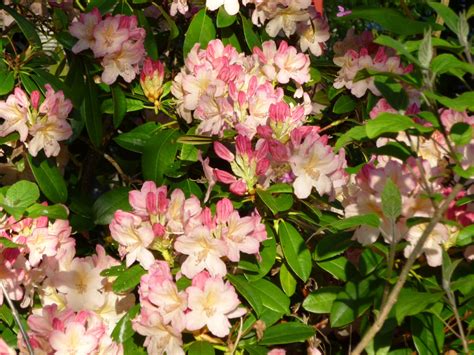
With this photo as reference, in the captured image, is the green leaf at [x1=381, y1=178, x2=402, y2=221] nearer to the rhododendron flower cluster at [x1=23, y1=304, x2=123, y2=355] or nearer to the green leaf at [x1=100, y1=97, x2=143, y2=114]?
the rhododendron flower cluster at [x1=23, y1=304, x2=123, y2=355]

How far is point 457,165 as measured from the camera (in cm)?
132

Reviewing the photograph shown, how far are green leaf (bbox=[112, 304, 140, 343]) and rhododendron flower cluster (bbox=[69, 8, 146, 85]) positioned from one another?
57cm

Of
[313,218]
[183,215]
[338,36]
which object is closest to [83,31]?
[183,215]

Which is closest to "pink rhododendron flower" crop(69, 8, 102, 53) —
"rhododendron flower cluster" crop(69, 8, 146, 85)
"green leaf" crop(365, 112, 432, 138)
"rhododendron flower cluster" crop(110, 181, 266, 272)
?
"rhododendron flower cluster" crop(69, 8, 146, 85)

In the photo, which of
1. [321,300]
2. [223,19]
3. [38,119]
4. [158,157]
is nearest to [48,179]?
[38,119]

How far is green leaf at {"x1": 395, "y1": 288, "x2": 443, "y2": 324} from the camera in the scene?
49.8 inches

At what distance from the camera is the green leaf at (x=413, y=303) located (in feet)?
4.15

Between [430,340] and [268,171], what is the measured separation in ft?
1.48

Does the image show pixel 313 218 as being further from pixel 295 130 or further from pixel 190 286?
pixel 190 286

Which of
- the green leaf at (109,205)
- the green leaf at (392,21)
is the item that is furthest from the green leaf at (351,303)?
the green leaf at (109,205)

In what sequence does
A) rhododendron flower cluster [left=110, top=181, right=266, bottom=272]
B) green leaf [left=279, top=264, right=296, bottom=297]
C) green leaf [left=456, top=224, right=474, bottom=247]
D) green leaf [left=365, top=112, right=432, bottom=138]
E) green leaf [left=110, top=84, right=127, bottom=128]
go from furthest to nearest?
green leaf [left=110, top=84, right=127, bottom=128] → green leaf [left=279, top=264, right=296, bottom=297] → rhododendron flower cluster [left=110, top=181, right=266, bottom=272] → green leaf [left=456, top=224, right=474, bottom=247] → green leaf [left=365, top=112, right=432, bottom=138]

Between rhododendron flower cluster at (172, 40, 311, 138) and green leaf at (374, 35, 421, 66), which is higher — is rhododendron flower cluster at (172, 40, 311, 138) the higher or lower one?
the lower one

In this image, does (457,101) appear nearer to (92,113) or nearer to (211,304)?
(211,304)

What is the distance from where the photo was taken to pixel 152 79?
1953mm
